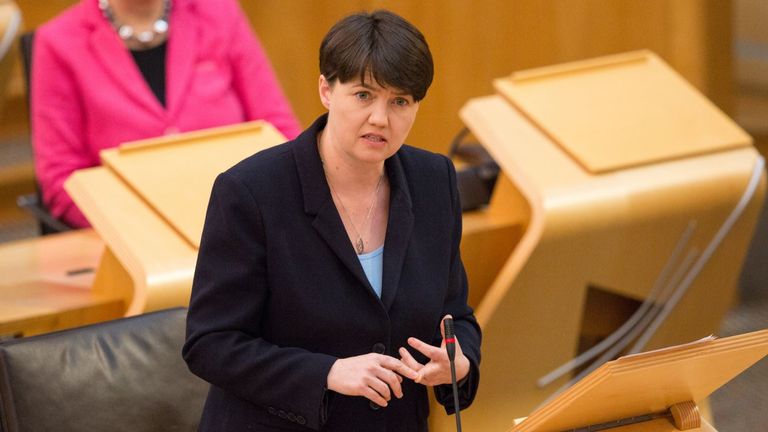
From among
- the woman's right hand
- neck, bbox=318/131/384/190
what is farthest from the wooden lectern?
neck, bbox=318/131/384/190

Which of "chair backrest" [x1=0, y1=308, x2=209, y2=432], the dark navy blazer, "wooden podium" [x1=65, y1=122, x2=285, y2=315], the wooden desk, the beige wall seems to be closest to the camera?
the dark navy blazer

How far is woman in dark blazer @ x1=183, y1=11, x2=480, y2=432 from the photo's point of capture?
5.53 ft

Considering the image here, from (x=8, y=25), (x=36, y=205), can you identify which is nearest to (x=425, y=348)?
(x=36, y=205)

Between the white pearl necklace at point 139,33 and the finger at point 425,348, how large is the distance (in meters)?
1.96

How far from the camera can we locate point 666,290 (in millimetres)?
3137

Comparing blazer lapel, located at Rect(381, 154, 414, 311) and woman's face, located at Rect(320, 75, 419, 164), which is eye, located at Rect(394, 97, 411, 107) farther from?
blazer lapel, located at Rect(381, 154, 414, 311)

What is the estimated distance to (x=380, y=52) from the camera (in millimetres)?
1663

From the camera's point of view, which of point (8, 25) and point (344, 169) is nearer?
point (344, 169)

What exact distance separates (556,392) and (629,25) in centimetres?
250

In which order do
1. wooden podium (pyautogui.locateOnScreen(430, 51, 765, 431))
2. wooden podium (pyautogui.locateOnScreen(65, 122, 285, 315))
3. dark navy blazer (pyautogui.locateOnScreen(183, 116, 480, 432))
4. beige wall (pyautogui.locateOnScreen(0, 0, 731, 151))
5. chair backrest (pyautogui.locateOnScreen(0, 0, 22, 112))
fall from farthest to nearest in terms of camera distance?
beige wall (pyautogui.locateOnScreen(0, 0, 731, 151)) < chair backrest (pyautogui.locateOnScreen(0, 0, 22, 112)) < wooden podium (pyautogui.locateOnScreen(430, 51, 765, 431)) < wooden podium (pyautogui.locateOnScreen(65, 122, 285, 315)) < dark navy blazer (pyautogui.locateOnScreen(183, 116, 480, 432))

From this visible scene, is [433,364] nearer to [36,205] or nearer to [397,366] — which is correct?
[397,366]

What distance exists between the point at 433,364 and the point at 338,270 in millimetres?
191

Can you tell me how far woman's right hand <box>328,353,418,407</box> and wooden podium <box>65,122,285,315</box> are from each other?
1.00 meters

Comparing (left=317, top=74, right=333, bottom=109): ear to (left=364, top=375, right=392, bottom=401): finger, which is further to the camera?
(left=317, top=74, right=333, bottom=109): ear
